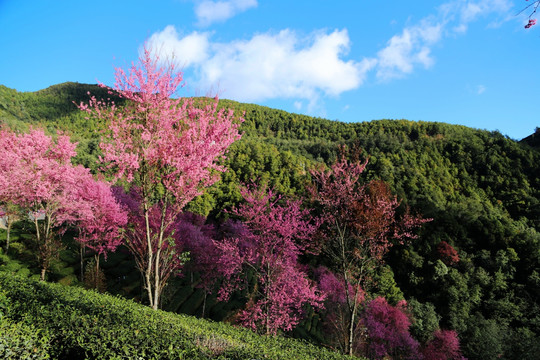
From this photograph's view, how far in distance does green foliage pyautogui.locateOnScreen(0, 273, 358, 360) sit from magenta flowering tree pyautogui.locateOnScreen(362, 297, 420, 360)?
18.1m

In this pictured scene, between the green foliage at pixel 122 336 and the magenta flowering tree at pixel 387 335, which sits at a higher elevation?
the green foliage at pixel 122 336

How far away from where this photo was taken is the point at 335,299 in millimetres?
23203

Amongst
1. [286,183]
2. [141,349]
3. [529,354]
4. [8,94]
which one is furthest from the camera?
[8,94]

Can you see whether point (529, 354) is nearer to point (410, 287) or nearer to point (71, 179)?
point (410, 287)

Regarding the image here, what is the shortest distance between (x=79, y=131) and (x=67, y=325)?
8765 centimetres

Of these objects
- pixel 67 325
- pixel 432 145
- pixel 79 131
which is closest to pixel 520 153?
pixel 432 145

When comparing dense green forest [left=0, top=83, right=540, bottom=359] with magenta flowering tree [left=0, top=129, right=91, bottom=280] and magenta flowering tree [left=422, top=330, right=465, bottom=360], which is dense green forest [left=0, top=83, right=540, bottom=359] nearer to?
magenta flowering tree [left=422, top=330, right=465, bottom=360]

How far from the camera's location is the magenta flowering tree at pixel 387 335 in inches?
858

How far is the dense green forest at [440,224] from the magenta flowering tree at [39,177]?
98.7 inches

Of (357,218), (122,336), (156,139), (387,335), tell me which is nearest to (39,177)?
(156,139)

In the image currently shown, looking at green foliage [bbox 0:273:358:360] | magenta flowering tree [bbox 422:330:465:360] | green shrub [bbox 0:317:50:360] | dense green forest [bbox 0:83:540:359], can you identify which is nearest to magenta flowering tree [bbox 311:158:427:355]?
dense green forest [bbox 0:83:540:359]

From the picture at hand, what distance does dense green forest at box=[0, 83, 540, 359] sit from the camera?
862 inches

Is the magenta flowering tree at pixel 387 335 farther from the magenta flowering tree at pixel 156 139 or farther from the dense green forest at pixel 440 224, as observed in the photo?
the magenta flowering tree at pixel 156 139

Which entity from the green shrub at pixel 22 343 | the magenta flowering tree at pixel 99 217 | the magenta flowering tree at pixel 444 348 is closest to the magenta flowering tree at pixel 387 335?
the magenta flowering tree at pixel 444 348
